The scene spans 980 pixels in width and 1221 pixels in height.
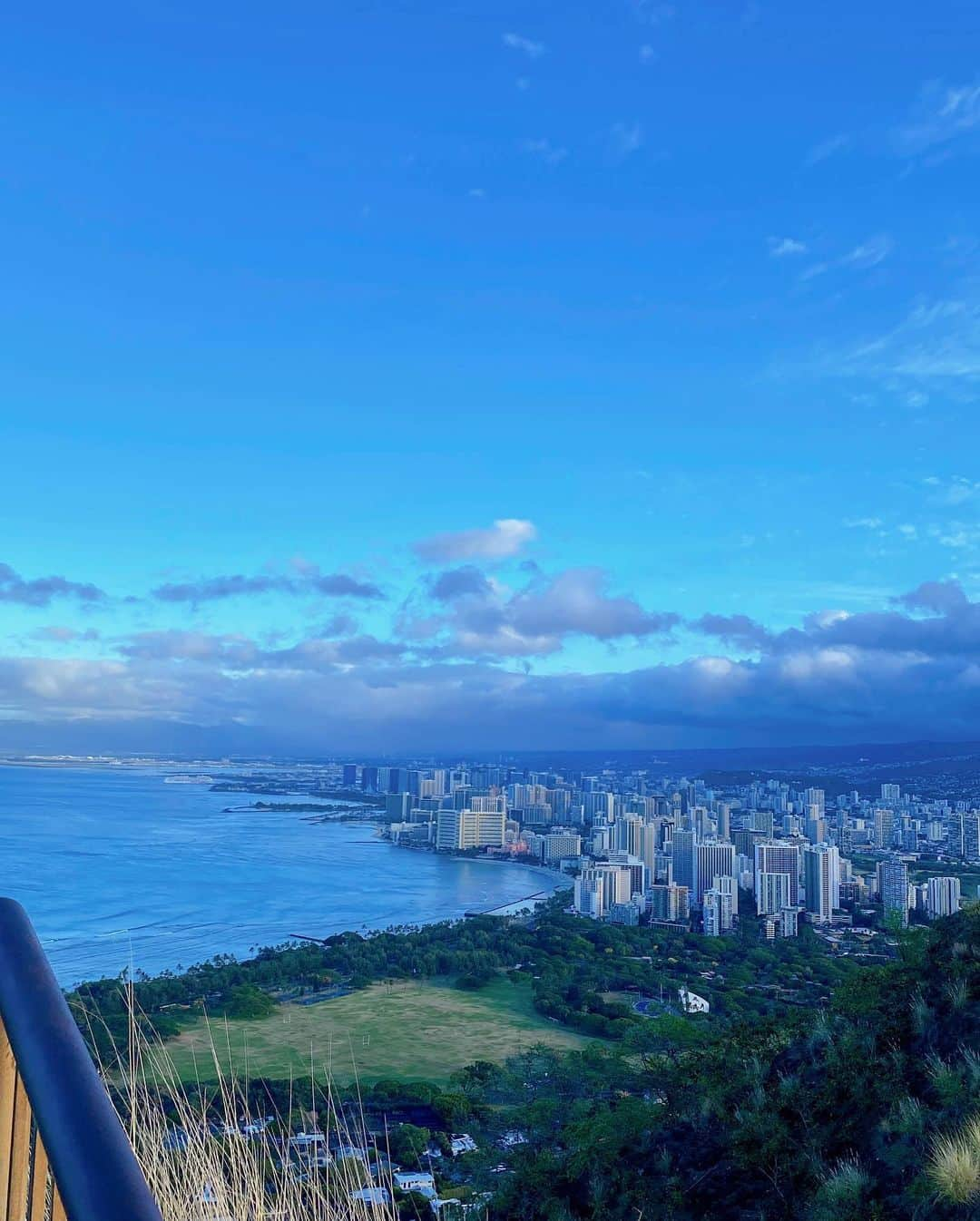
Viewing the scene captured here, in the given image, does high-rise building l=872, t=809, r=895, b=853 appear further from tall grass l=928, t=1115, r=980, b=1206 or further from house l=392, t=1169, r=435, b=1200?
tall grass l=928, t=1115, r=980, b=1206

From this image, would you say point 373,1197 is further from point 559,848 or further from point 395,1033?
point 559,848

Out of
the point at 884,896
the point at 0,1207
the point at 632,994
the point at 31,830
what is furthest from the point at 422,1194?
the point at 31,830

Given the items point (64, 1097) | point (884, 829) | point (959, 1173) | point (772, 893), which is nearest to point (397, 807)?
point (884, 829)

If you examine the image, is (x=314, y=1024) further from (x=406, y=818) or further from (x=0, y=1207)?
(x=406, y=818)

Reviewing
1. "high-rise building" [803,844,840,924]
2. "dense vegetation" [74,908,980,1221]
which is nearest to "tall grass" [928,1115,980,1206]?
"dense vegetation" [74,908,980,1221]

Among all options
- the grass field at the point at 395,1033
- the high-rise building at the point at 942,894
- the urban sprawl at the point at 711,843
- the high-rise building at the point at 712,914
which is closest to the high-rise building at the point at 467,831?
the urban sprawl at the point at 711,843

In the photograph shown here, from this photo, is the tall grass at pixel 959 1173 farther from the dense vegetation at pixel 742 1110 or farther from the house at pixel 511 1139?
the house at pixel 511 1139
